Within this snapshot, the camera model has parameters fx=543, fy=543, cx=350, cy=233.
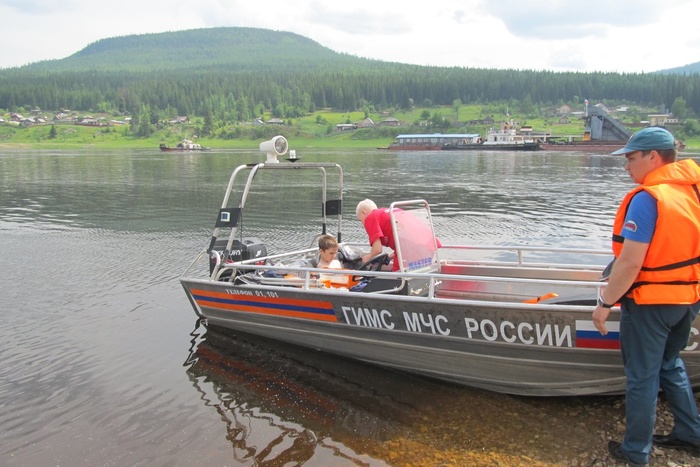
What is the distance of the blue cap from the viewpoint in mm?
4441

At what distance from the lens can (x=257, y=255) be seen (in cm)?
968

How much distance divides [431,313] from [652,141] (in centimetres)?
300

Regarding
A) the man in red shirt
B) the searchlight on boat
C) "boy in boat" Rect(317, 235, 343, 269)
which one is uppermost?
the searchlight on boat

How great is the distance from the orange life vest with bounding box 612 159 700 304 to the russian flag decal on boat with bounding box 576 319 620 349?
45.4 inches

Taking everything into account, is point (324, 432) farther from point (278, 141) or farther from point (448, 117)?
point (448, 117)

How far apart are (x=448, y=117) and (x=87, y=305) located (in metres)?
158

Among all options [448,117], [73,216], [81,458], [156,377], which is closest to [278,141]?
[156,377]

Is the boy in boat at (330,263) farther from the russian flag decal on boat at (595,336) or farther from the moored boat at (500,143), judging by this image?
the moored boat at (500,143)

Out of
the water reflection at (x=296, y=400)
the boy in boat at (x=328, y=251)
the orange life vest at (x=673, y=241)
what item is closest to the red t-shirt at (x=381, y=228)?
the boy in boat at (x=328, y=251)

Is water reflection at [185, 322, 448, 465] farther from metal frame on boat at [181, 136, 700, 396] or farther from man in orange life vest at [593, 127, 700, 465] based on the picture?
man in orange life vest at [593, 127, 700, 465]

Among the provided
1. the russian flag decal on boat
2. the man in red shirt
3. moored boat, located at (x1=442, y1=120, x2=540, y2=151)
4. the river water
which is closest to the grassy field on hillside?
moored boat, located at (x1=442, y1=120, x2=540, y2=151)

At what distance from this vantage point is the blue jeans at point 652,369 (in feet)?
14.7

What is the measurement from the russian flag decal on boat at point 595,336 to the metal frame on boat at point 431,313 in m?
0.01

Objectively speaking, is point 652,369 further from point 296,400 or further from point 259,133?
point 259,133
